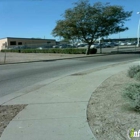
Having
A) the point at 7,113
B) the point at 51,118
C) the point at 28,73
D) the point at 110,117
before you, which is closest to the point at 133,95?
the point at 110,117

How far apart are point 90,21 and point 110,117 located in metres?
28.2

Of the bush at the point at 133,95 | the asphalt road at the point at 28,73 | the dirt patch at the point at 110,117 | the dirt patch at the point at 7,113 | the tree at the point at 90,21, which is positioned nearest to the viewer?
the dirt patch at the point at 110,117

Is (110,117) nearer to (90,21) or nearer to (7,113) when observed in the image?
(7,113)

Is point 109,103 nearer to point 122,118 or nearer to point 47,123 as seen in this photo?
point 122,118

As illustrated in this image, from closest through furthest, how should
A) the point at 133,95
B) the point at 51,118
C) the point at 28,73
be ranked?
the point at 51,118, the point at 133,95, the point at 28,73

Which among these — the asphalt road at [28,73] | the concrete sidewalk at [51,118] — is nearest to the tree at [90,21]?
the asphalt road at [28,73]

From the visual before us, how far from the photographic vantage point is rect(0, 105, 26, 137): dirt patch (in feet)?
14.8

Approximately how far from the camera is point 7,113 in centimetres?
521

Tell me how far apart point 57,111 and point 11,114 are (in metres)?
1.04

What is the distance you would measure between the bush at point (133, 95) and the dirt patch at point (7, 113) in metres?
2.54

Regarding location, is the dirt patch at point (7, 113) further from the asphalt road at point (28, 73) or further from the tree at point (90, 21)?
the tree at point (90, 21)

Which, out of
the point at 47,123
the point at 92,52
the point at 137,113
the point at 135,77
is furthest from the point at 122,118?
the point at 92,52

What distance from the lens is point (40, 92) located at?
7.48 m

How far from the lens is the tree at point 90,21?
31.2 metres
